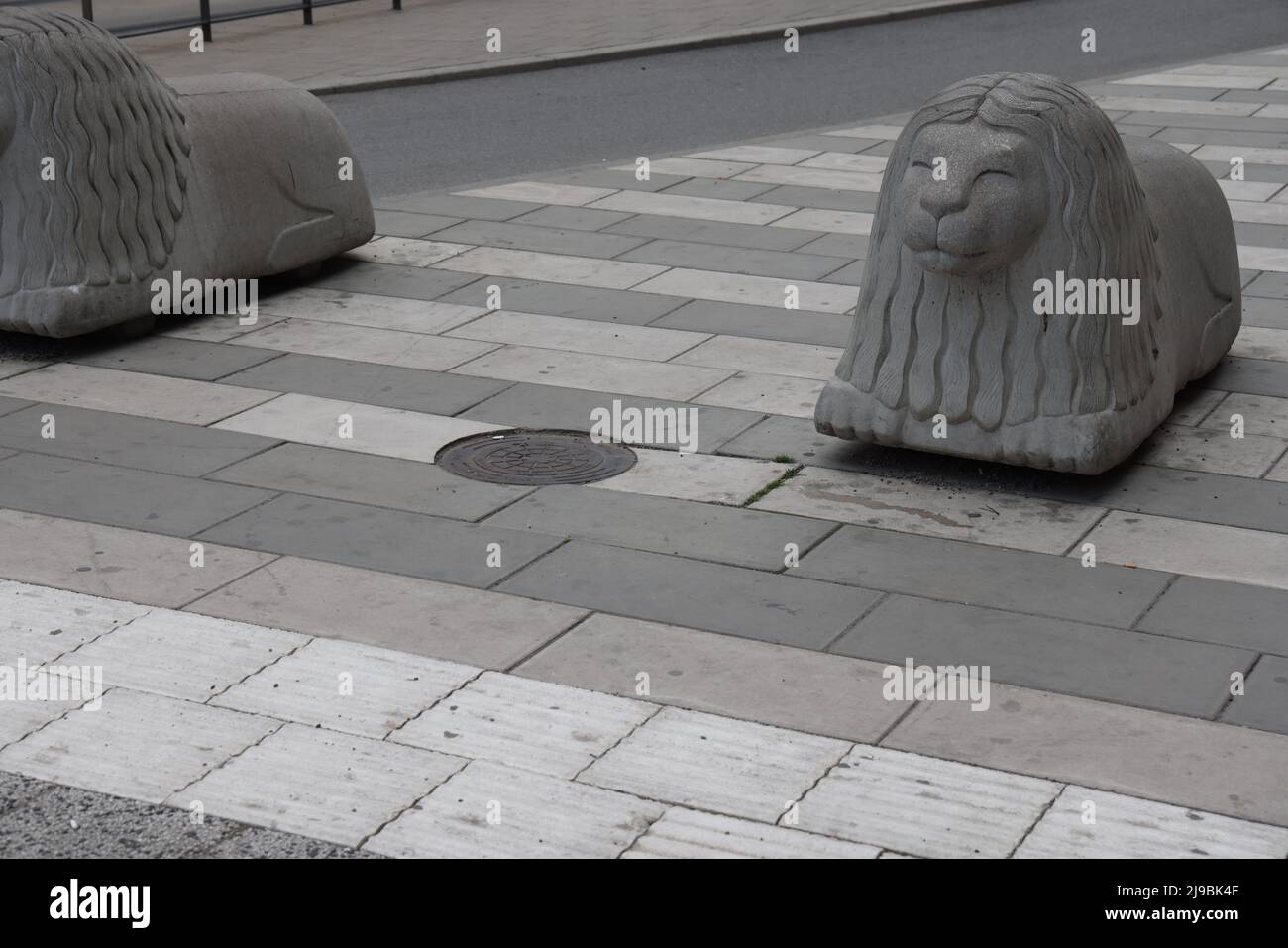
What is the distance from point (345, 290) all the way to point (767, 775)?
565cm

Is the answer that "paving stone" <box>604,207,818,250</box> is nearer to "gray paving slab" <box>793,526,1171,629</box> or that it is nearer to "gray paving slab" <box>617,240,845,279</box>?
"gray paving slab" <box>617,240,845,279</box>

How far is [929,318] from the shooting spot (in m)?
7.04

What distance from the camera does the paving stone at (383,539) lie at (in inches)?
256

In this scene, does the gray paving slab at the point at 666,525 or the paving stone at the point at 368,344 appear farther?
the paving stone at the point at 368,344

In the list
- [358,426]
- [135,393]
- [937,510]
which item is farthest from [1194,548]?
[135,393]

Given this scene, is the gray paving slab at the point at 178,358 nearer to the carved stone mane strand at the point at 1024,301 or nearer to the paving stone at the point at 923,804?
the carved stone mane strand at the point at 1024,301

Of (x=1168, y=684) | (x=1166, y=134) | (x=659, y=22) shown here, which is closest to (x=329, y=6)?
(x=659, y=22)

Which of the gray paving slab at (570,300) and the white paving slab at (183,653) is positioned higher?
the gray paving slab at (570,300)

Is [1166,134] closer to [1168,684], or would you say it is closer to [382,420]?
[382,420]

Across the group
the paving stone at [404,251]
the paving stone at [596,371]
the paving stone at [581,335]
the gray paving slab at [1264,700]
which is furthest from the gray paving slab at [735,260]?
the gray paving slab at [1264,700]

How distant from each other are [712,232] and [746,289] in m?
1.33

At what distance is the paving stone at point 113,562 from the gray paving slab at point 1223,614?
3.12 m
